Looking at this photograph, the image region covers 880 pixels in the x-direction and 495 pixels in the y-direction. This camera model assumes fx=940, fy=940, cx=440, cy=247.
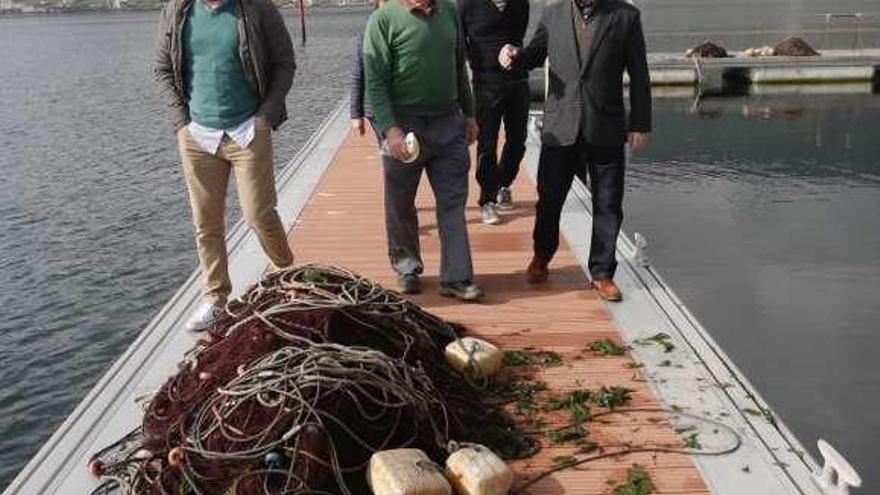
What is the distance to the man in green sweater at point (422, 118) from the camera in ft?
15.6

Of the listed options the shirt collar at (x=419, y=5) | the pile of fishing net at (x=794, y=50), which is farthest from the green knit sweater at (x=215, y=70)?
the pile of fishing net at (x=794, y=50)

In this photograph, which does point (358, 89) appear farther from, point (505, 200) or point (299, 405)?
point (299, 405)

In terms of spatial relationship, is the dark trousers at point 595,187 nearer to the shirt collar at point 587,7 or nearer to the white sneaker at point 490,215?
the shirt collar at point 587,7

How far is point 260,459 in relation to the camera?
118 inches

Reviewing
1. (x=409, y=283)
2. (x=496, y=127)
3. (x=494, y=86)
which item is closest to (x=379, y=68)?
(x=409, y=283)

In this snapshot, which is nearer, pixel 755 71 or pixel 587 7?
pixel 587 7

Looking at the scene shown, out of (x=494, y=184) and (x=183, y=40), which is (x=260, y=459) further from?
(x=494, y=184)

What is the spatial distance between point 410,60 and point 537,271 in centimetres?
150

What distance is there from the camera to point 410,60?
4.79 m

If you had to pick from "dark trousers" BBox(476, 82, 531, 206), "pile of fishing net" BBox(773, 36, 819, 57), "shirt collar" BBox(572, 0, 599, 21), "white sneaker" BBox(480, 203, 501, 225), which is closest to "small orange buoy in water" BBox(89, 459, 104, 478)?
"shirt collar" BBox(572, 0, 599, 21)

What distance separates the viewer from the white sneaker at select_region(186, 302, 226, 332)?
190 inches

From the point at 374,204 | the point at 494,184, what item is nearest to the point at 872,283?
the point at 494,184

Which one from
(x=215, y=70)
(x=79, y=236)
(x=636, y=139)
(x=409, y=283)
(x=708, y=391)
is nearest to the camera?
(x=708, y=391)

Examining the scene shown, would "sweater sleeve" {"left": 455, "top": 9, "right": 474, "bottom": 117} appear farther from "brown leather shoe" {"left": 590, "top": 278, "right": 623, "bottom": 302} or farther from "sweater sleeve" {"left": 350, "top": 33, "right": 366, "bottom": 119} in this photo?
"brown leather shoe" {"left": 590, "top": 278, "right": 623, "bottom": 302}
